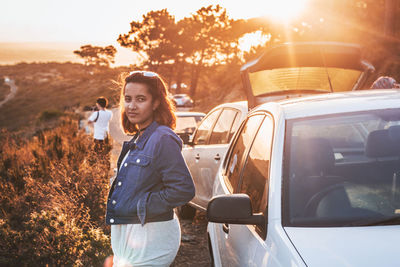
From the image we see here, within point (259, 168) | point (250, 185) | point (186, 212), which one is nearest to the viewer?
point (259, 168)

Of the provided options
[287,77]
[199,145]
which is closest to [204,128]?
[199,145]

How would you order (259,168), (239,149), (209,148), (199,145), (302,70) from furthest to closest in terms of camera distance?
(199,145) < (209,148) < (302,70) < (239,149) < (259,168)

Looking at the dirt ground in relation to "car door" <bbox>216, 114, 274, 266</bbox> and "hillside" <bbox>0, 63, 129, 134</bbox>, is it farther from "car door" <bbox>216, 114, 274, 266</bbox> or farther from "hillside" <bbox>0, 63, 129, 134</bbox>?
"hillside" <bbox>0, 63, 129, 134</bbox>

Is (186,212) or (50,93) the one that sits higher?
(186,212)

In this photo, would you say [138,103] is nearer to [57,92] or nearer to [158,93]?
[158,93]

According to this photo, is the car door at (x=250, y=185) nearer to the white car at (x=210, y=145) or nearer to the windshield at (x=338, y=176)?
the windshield at (x=338, y=176)

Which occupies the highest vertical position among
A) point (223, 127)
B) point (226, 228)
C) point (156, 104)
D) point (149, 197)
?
point (156, 104)

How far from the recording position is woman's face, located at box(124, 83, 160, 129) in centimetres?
263

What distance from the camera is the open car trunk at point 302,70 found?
4660mm

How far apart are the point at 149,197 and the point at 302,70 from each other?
3.23 meters

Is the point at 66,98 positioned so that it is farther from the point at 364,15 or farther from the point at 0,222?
the point at 0,222

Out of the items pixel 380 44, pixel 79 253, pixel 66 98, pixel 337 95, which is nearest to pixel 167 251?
pixel 337 95

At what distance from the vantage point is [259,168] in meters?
2.55

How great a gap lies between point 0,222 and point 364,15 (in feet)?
68.7
